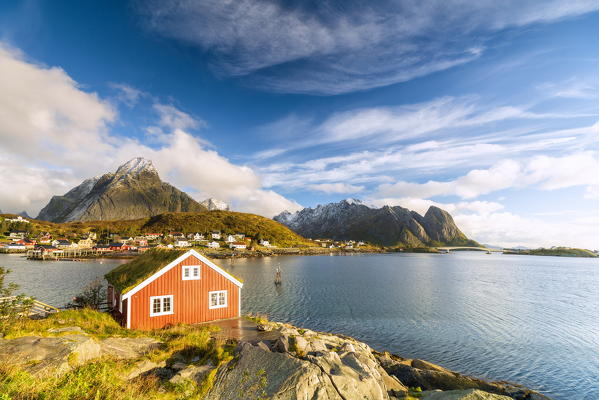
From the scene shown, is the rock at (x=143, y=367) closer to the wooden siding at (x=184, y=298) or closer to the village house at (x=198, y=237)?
the wooden siding at (x=184, y=298)

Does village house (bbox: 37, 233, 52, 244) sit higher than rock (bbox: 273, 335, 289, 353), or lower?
higher

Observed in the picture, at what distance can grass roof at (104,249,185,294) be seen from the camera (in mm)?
23148

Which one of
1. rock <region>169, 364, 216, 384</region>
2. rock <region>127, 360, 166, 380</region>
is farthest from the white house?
rock <region>169, 364, 216, 384</region>

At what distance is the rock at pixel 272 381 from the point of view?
32.3ft

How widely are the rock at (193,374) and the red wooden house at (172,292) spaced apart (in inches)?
473

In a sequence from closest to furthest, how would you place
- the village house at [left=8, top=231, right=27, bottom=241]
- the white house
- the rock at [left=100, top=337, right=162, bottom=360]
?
1. the rock at [left=100, top=337, right=162, bottom=360]
2. the village house at [left=8, top=231, right=27, bottom=241]
3. the white house

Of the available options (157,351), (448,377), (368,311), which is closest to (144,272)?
(157,351)

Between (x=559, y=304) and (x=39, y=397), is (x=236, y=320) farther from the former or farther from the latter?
(x=559, y=304)

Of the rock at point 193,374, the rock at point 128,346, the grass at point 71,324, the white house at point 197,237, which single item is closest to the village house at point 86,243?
the white house at point 197,237

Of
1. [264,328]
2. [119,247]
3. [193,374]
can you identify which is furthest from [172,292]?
[119,247]

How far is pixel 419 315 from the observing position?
1566 inches

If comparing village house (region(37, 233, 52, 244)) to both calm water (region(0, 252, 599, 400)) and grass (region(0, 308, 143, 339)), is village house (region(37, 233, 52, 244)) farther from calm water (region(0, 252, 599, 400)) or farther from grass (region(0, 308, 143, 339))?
grass (region(0, 308, 143, 339))

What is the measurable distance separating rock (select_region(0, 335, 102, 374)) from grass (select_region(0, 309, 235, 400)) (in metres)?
0.47

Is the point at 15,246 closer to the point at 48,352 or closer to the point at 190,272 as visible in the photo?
the point at 190,272
